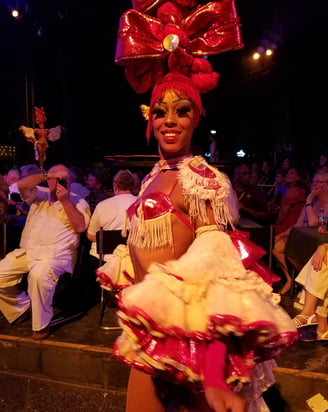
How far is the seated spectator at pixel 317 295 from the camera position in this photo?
12.5ft

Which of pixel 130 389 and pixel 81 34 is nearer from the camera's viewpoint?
pixel 130 389

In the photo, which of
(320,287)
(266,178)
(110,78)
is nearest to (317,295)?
(320,287)

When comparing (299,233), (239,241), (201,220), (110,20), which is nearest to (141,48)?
(201,220)

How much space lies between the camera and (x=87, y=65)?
14242 millimetres

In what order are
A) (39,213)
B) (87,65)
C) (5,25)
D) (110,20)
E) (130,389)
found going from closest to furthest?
1. (130,389)
2. (39,213)
3. (5,25)
4. (110,20)
5. (87,65)

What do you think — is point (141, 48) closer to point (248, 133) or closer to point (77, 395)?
point (77, 395)

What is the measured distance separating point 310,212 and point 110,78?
12.1 meters

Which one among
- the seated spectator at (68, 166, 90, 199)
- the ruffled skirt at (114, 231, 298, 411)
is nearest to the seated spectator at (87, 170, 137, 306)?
the seated spectator at (68, 166, 90, 199)

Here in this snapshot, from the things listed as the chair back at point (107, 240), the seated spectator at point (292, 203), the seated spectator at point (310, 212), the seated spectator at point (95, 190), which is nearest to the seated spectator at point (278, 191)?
the seated spectator at point (292, 203)

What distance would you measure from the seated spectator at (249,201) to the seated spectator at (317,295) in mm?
1819

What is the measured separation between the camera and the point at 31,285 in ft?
12.6

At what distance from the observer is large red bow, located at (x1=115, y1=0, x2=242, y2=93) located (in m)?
1.83

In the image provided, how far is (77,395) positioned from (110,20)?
11.7m

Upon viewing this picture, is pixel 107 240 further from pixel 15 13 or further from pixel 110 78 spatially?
pixel 110 78
